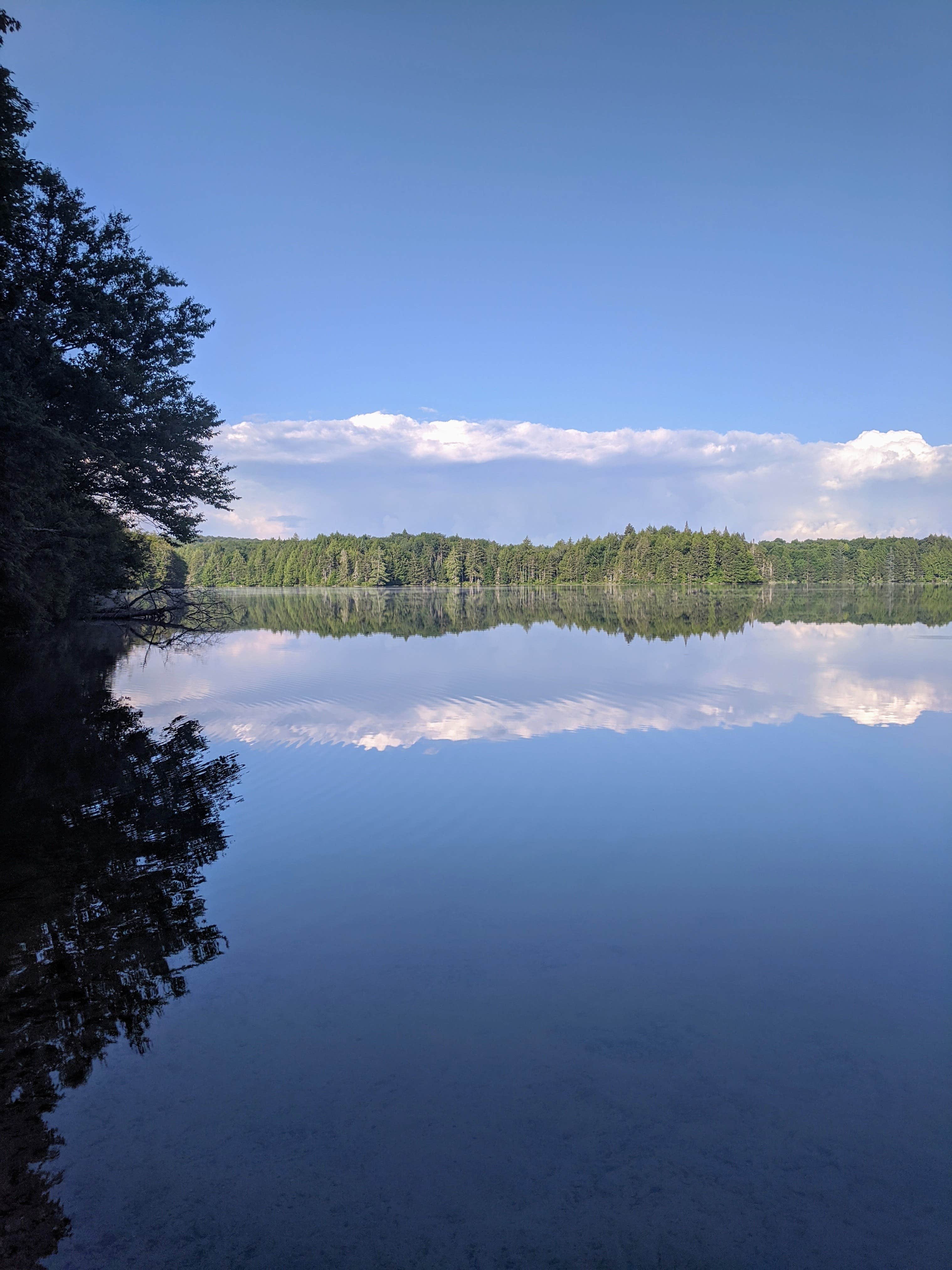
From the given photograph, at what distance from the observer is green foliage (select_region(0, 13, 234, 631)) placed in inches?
586

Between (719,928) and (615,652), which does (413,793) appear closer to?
(719,928)

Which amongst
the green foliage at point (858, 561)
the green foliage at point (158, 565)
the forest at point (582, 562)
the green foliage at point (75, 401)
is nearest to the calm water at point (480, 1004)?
the green foliage at point (75, 401)

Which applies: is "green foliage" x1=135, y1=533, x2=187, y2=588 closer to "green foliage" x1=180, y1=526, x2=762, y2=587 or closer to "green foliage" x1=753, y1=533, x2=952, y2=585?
"green foliage" x1=180, y1=526, x2=762, y2=587

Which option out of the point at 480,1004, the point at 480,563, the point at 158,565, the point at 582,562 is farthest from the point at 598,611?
the point at 480,563

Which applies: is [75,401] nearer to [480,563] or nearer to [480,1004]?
[480,1004]

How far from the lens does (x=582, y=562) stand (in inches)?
5920

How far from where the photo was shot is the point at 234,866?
8000mm

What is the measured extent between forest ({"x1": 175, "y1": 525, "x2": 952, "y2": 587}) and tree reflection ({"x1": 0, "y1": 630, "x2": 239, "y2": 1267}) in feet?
411

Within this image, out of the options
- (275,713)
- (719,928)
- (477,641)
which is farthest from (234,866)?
(477,641)

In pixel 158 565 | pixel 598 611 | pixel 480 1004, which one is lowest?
pixel 480 1004

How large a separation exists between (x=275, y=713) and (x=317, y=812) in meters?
7.27

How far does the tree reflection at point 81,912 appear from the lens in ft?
12.9

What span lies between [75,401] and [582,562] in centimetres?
13629

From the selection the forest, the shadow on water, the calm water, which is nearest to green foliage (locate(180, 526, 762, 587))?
the forest
